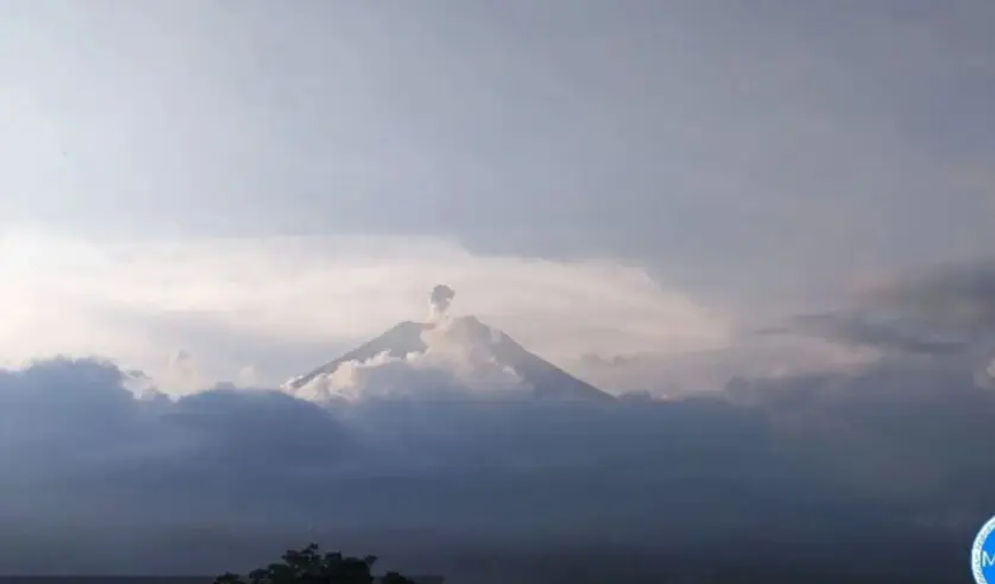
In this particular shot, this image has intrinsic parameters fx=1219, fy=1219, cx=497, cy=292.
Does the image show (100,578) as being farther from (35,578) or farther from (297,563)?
(297,563)

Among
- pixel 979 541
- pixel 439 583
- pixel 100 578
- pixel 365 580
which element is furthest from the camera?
pixel 100 578

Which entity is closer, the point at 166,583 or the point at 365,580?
the point at 365,580

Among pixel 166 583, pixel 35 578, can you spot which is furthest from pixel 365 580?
pixel 35 578
